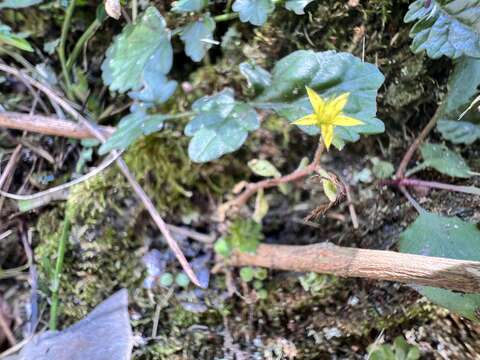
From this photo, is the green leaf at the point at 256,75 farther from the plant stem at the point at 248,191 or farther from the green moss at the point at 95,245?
the green moss at the point at 95,245

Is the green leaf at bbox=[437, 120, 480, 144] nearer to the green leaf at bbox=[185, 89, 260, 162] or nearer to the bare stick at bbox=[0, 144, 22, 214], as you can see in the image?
the green leaf at bbox=[185, 89, 260, 162]

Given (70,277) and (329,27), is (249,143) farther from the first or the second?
(70,277)

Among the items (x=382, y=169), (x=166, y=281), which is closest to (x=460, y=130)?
(x=382, y=169)

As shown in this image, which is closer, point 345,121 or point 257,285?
point 345,121

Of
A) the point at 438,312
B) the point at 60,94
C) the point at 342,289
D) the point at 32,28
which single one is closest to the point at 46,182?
the point at 60,94

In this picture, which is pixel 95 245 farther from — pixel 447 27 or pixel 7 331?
pixel 447 27
